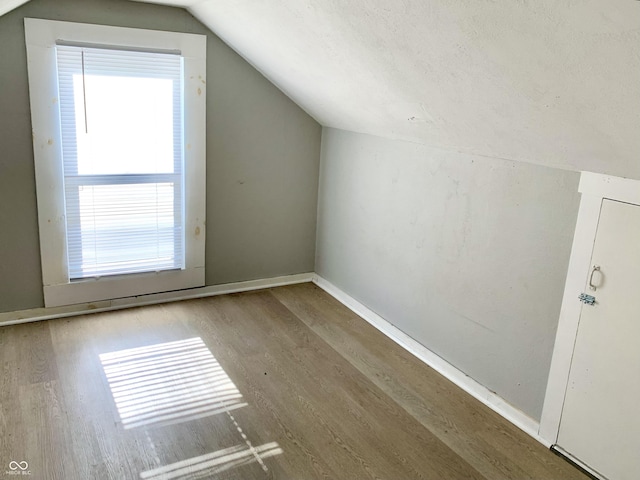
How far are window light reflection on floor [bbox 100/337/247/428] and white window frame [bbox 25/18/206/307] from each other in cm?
67

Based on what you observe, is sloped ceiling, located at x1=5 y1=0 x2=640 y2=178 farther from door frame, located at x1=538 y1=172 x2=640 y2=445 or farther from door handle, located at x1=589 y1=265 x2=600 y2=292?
door handle, located at x1=589 y1=265 x2=600 y2=292

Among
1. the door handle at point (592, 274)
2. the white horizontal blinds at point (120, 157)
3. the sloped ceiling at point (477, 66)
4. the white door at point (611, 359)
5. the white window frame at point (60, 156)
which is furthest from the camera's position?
the white horizontal blinds at point (120, 157)

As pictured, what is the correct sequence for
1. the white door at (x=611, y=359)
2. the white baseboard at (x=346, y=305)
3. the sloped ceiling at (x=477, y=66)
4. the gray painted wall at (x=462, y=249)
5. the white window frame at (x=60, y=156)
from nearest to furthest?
the sloped ceiling at (x=477, y=66), the white door at (x=611, y=359), the gray painted wall at (x=462, y=249), the white baseboard at (x=346, y=305), the white window frame at (x=60, y=156)

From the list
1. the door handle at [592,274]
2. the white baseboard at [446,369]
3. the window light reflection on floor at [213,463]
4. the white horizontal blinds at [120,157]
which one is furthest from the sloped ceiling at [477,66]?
the window light reflection on floor at [213,463]

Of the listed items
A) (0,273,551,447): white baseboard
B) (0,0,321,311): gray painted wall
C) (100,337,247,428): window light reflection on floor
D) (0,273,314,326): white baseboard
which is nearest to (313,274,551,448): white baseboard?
(0,273,551,447): white baseboard

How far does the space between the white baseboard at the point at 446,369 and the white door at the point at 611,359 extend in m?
0.27

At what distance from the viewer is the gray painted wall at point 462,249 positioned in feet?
8.27

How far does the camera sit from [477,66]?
2.01 m

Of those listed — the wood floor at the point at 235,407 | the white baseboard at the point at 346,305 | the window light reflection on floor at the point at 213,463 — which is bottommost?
the window light reflection on floor at the point at 213,463

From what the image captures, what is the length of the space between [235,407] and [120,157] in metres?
1.81

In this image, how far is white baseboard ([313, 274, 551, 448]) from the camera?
265 cm

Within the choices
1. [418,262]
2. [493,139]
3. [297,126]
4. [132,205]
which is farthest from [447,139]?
[132,205]

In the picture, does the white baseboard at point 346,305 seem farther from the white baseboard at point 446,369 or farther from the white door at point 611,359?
the white door at point 611,359

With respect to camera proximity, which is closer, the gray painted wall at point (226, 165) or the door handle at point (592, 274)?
the door handle at point (592, 274)
